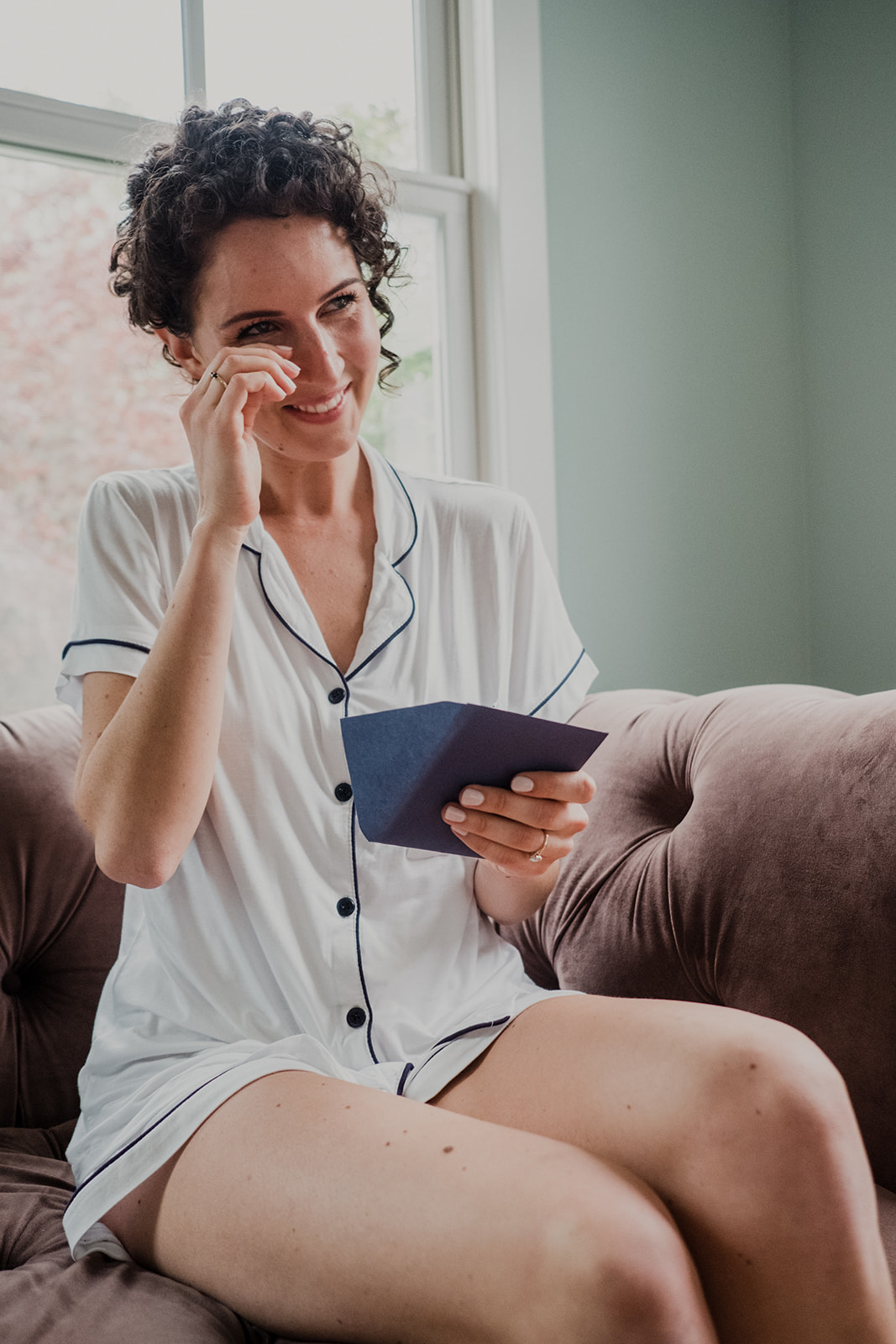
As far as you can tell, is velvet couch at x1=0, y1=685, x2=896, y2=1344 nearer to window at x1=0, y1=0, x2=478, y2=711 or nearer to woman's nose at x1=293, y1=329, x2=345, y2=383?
window at x1=0, y1=0, x2=478, y2=711

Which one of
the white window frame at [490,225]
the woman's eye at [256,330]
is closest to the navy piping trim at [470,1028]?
the woman's eye at [256,330]

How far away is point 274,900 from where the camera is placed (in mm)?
1102

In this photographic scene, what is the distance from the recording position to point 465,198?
212cm

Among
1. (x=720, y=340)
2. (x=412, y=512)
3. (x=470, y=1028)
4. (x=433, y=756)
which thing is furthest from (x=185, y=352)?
(x=720, y=340)

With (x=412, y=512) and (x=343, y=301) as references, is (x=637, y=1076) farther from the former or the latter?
(x=343, y=301)

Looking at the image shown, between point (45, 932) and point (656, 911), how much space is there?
2.41 ft

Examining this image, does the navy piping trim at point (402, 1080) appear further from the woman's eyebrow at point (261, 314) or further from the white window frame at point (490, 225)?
the white window frame at point (490, 225)

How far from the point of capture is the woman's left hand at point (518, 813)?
1.00 meters

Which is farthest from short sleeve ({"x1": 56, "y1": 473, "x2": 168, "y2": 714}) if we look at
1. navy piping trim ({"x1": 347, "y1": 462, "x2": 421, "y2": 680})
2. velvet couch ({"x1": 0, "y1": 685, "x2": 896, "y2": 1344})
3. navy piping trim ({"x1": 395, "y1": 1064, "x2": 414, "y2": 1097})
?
navy piping trim ({"x1": 395, "y1": 1064, "x2": 414, "y2": 1097})

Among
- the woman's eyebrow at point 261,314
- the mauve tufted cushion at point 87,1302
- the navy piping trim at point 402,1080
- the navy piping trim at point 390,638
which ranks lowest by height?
the mauve tufted cushion at point 87,1302

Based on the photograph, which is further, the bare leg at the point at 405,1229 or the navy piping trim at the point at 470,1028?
the navy piping trim at the point at 470,1028

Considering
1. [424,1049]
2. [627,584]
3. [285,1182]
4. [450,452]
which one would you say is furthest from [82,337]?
[285,1182]

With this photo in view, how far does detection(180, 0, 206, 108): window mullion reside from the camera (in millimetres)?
1855

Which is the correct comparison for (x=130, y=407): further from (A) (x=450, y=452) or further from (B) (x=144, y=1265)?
(B) (x=144, y=1265)
